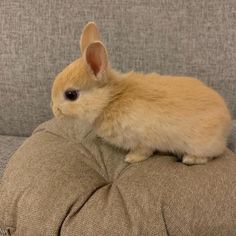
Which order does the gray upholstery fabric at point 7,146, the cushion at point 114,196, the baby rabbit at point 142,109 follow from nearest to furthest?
1. the cushion at point 114,196
2. the baby rabbit at point 142,109
3. the gray upholstery fabric at point 7,146

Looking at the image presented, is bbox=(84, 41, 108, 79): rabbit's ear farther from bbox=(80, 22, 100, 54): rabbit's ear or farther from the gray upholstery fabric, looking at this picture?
the gray upholstery fabric

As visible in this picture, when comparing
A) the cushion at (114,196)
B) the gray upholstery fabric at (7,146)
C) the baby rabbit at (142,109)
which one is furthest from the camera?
the gray upholstery fabric at (7,146)

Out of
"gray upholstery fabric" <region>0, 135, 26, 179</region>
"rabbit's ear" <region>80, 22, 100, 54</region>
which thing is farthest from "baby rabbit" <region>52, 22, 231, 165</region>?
"gray upholstery fabric" <region>0, 135, 26, 179</region>

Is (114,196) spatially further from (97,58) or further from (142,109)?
(97,58)

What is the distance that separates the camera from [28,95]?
1546 millimetres

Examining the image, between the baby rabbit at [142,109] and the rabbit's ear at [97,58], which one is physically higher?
the rabbit's ear at [97,58]

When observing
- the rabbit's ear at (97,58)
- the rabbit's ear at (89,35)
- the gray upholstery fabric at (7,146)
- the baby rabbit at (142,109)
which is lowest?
the gray upholstery fabric at (7,146)

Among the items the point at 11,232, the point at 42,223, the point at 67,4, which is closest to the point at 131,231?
the point at 42,223

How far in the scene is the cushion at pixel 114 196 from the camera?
898 millimetres

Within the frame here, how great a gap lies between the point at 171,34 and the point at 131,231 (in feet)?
2.77

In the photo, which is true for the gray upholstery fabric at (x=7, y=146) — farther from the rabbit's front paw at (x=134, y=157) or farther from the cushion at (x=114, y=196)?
the rabbit's front paw at (x=134, y=157)

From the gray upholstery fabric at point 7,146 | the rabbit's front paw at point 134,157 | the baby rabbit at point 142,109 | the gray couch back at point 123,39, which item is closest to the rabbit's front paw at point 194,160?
the baby rabbit at point 142,109

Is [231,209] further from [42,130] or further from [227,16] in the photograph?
[227,16]

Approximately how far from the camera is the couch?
0.91 meters
